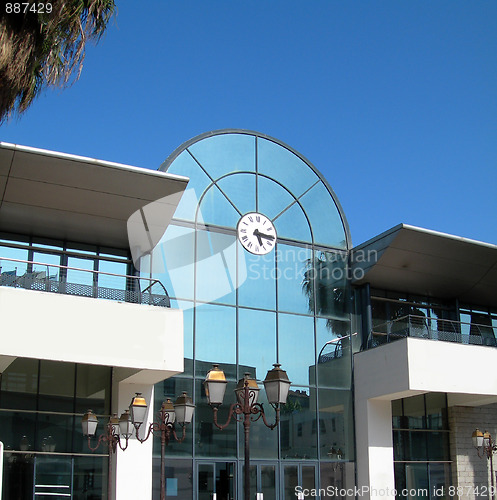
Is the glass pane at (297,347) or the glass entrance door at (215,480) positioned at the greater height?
the glass pane at (297,347)

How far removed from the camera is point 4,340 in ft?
54.1

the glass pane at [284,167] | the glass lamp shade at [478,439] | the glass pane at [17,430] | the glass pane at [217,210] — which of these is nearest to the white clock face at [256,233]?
the glass pane at [217,210]

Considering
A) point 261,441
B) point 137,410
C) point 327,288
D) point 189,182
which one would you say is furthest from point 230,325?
point 137,410

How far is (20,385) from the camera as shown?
19.2m

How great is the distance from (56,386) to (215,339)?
4.57 metres

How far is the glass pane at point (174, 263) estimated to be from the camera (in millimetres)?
20953

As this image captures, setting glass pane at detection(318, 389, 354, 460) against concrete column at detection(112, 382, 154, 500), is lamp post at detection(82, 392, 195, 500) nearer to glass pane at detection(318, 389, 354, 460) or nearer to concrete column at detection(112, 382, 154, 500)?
concrete column at detection(112, 382, 154, 500)

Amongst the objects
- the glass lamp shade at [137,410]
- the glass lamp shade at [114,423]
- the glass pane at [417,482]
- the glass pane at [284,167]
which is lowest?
the glass pane at [417,482]

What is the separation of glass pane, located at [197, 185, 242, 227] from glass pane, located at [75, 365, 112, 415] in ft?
17.0

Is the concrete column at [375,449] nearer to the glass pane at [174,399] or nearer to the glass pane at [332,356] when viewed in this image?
the glass pane at [332,356]

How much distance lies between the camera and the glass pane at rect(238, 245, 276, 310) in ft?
73.6

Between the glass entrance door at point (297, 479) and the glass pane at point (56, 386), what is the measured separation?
21.3ft

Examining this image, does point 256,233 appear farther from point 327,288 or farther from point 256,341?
point 256,341

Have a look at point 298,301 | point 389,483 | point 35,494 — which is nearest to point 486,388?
point 389,483
